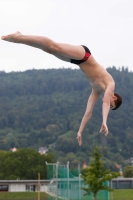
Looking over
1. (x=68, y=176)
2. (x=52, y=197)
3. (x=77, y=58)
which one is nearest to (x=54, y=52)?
(x=77, y=58)

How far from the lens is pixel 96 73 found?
14883mm

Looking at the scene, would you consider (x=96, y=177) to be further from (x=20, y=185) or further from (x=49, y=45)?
(x=20, y=185)

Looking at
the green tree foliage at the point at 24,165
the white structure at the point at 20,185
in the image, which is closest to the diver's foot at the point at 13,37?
the white structure at the point at 20,185

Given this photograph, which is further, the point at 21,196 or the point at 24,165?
the point at 24,165

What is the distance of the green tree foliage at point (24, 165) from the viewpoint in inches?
4348

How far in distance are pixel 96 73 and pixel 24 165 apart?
326 feet

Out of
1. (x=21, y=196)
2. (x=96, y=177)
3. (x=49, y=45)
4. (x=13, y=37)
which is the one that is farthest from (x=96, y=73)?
(x=21, y=196)

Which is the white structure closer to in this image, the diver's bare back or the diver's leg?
the diver's bare back

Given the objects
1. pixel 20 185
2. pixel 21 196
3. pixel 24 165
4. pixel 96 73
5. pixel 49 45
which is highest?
pixel 24 165

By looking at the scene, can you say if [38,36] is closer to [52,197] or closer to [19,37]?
[19,37]

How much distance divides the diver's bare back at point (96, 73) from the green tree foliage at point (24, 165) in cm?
9520

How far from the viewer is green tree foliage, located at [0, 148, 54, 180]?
4348 inches

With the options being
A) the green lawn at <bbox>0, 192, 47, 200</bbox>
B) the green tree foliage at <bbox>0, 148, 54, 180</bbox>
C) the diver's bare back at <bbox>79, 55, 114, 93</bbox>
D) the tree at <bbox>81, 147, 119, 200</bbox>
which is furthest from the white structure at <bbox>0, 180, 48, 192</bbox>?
the diver's bare back at <bbox>79, 55, 114, 93</bbox>

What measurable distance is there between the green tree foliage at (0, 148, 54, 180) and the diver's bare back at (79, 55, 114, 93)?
9520cm
